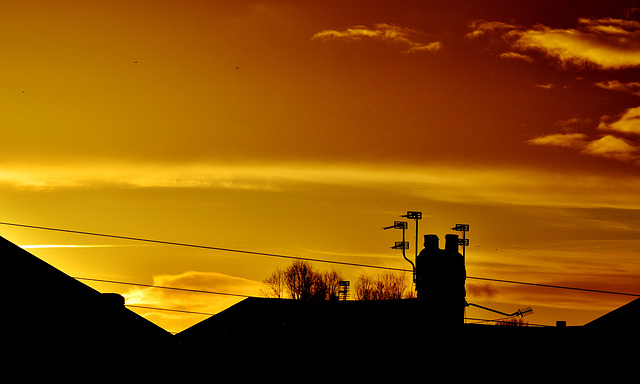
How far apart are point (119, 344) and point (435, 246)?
11247 mm

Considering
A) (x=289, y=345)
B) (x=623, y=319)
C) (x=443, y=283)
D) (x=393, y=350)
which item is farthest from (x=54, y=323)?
(x=623, y=319)

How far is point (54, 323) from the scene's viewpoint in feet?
60.4

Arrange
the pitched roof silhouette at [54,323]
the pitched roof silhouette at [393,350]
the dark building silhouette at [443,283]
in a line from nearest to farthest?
the pitched roof silhouette at [54,323]
the pitched roof silhouette at [393,350]
the dark building silhouette at [443,283]

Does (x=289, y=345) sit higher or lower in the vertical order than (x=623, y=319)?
lower

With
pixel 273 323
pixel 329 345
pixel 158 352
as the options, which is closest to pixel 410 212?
pixel 273 323

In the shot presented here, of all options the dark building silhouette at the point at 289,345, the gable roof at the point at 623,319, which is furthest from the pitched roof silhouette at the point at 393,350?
the gable roof at the point at 623,319

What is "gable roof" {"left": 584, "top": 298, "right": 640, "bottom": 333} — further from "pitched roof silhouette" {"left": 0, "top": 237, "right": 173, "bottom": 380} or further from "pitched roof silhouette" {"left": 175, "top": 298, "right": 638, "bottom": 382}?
"pitched roof silhouette" {"left": 0, "top": 237, "right": 173, "bottom": 380}

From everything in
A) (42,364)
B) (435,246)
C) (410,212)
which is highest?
(410,212)

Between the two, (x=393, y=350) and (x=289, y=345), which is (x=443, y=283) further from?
(x=289, y=345)

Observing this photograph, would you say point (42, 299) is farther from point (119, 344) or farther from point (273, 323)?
point (273, 323)

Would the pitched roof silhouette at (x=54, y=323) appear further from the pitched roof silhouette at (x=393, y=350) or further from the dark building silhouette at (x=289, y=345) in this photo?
the pitched roof silhouette at (x=393, y=350)

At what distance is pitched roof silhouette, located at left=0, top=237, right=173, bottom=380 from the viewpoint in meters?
17.5

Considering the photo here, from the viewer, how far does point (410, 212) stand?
44.3 metres

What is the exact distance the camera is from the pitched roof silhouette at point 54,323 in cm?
1753
